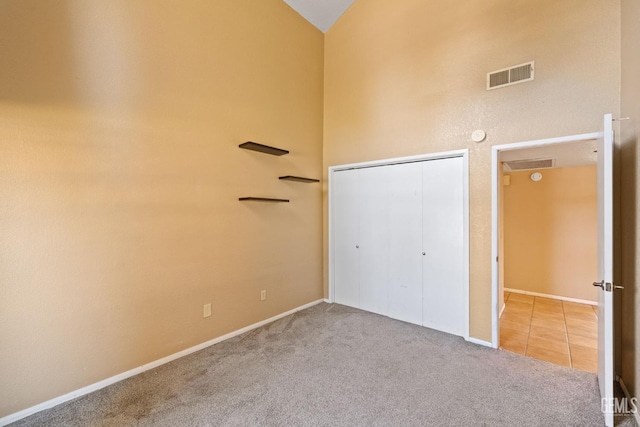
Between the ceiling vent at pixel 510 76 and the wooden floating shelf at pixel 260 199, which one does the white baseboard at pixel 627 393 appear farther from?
the wooden floating shelf at pixel 260 199

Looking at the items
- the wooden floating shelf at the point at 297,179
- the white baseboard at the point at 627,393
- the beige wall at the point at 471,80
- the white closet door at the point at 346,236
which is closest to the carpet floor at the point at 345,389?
the white baseboard at the point at 627,393

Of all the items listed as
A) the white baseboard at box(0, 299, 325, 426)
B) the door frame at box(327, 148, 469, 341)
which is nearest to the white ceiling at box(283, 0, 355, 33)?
the door frame at box(327, 148, 469, 341)

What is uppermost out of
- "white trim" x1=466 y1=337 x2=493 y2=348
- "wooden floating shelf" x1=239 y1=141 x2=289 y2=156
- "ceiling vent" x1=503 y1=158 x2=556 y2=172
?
"wooden floating shelf" x1=239 y1=141 x2=289 y2=156

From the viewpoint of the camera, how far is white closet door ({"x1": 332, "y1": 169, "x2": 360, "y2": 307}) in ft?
13.3

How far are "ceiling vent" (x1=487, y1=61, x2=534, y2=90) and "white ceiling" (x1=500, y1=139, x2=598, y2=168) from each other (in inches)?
26.7

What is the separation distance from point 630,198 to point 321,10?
13.2 ft

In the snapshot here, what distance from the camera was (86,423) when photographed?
189cm

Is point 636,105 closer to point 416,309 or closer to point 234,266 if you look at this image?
point 416,309

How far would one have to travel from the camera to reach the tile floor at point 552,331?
9.05 feet

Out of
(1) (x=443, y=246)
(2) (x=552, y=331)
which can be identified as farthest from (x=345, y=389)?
(2) (x=552, y=331)

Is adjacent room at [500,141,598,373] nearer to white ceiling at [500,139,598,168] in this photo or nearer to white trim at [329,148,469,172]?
white ceiling at [500,139,598,168]

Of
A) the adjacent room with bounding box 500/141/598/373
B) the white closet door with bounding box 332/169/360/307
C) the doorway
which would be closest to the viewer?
the doorway

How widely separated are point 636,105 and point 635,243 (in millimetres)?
956

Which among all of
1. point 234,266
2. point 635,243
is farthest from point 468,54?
point 234,266
